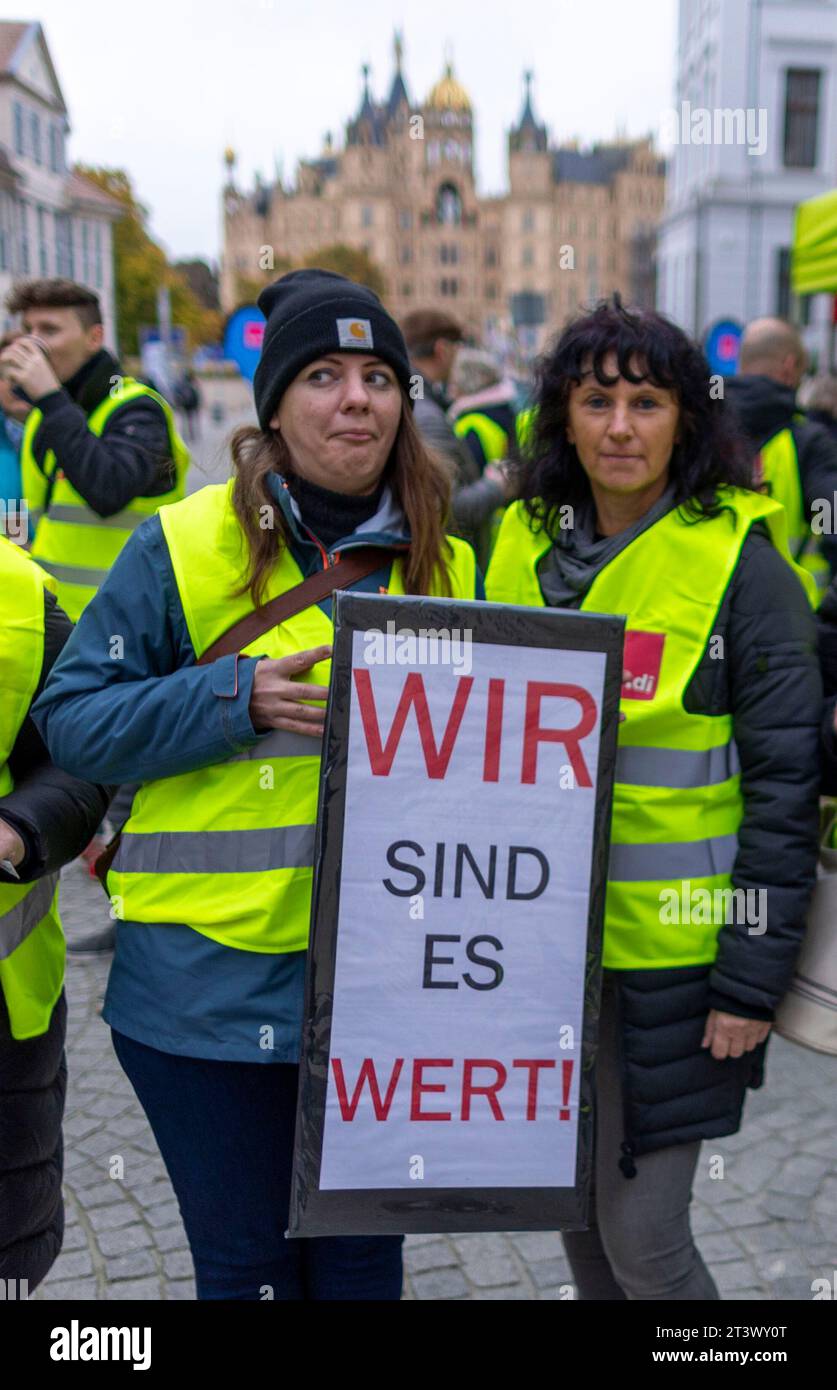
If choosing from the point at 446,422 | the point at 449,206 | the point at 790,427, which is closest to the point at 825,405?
the point at 790,427

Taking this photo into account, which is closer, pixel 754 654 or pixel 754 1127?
pixel 754 654

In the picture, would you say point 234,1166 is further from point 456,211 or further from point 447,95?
point 447,95

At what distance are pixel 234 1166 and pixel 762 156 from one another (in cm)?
4022

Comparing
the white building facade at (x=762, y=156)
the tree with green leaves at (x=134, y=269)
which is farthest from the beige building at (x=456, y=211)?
the white building facade at (x=762, y=156)

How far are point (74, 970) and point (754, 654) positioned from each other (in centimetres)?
335

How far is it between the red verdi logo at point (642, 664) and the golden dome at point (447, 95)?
13600 cm

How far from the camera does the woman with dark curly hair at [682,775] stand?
6.88 ft

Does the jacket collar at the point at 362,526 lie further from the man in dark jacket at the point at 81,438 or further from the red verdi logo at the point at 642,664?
the man in dark jacket at the point at 81,438

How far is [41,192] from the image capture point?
4206 cm

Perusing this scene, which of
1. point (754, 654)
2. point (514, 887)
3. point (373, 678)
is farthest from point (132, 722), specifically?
point (754, 654)

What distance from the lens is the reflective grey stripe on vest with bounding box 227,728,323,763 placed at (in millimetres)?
1957

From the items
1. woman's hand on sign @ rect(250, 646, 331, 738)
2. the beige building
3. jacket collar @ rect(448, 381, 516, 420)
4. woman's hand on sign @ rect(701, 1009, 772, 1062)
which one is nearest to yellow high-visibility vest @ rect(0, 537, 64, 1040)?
woman's hand on sign @ rect(250, 646, 331, 738)
